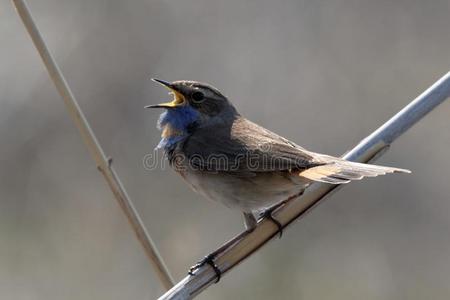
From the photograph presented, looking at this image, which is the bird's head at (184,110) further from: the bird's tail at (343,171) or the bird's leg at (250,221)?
the bird's tail at (343,171)

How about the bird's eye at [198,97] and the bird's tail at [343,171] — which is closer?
the bird's tail at [343,171]

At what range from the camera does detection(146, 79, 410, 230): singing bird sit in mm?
4441

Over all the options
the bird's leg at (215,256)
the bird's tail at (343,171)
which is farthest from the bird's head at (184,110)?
the bird's tail at (343,171)

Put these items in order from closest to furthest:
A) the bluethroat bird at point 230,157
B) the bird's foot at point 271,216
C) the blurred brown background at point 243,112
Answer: the bird's foot at point 271,216
the bluethroat bird at point 230,157
the blurred brown background at point 243,112

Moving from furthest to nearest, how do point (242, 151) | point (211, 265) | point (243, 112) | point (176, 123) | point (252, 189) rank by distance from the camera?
point (243, 112)
point (176, 123)
point (242, 151)
point (252, 189)
point (211, 265)

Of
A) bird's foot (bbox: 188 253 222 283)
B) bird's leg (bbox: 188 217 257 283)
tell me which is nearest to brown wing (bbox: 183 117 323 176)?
bird's leg (bbox: 188 217 257 283)

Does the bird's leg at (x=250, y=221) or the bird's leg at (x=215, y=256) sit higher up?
the bird's leg at (x=250, y=221)

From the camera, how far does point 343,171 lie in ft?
13.2

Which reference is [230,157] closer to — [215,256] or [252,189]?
[252,189]

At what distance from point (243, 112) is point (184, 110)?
7.58ft

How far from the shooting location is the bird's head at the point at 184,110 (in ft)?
15.8

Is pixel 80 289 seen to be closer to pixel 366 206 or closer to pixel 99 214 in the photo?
pixel 99 214

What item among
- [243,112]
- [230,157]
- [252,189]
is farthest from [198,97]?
[243,112]

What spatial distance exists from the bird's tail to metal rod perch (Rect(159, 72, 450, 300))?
0.10 meters
